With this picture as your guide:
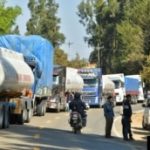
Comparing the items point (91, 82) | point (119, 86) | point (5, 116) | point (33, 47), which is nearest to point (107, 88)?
point (91, 82)

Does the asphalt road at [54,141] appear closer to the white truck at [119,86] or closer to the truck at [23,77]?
the truck at [23,77]

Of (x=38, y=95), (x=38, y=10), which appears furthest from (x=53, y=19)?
(x=38, y=95)

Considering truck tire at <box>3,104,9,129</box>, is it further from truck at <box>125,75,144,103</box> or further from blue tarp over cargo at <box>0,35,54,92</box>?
truck at <box>125,75,144,103</box>

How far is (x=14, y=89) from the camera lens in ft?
97.3

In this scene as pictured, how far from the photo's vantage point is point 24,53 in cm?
3681

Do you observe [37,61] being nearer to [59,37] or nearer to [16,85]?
[16,85]

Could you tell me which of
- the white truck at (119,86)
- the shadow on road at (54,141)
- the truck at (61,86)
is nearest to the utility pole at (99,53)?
the white truck at (119,86)

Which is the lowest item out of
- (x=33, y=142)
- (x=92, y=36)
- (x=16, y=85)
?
(x=33, y=142)

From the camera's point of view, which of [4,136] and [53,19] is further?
[53,19]

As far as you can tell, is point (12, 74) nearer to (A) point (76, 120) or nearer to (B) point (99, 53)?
(A) point (76, 120)

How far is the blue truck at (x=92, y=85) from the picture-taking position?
Result: 5725 cm

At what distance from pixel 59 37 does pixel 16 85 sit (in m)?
90.0

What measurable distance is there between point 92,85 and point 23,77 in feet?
89.3

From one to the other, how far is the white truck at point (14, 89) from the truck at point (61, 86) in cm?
1157
